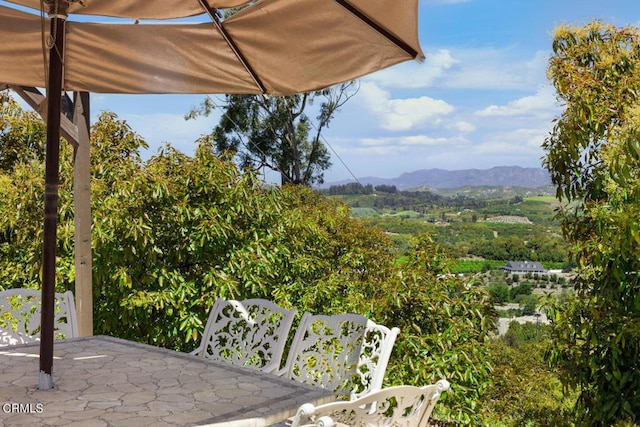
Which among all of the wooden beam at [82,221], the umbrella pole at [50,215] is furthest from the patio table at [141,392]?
the wooden beam at [82,221]

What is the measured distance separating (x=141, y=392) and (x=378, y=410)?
1.11m

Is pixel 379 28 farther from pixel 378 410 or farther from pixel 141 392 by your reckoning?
pixel 141 392

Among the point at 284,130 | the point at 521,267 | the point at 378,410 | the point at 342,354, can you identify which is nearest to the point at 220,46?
the point at 342,354

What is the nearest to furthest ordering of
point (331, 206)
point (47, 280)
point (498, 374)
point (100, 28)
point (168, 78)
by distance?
point (47, 280)
point (100, 28)
point (168, 78)
point (498, 374)
point (331, 206)

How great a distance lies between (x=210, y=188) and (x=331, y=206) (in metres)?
4.40

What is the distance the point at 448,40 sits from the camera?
67.5m

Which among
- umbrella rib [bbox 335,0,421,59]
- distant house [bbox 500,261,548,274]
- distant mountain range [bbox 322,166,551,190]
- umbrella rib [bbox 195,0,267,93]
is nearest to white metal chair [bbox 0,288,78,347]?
umbrella rib [bbox 195,0,267,93]

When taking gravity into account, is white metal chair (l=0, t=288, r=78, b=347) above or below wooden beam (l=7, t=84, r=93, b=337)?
below

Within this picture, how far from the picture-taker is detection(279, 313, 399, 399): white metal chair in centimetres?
275

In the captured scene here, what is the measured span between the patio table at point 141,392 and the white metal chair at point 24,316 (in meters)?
0.51

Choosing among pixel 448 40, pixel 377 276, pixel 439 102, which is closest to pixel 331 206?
pixel 377 276

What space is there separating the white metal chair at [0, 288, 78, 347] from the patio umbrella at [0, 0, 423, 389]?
4.03 ft

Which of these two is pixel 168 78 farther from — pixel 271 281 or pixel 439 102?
pixel 439 102

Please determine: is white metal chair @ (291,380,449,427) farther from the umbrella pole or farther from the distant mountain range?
the distant mountain range
